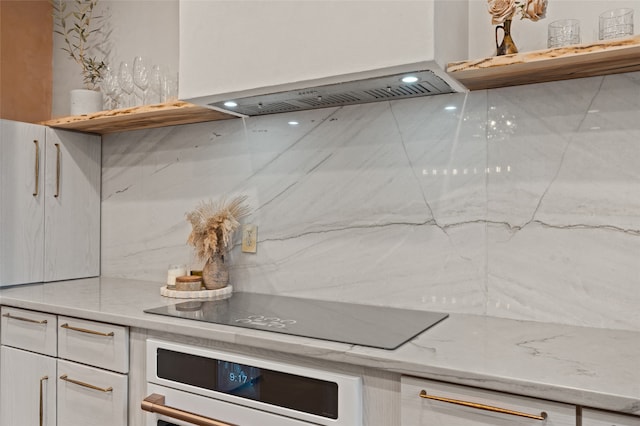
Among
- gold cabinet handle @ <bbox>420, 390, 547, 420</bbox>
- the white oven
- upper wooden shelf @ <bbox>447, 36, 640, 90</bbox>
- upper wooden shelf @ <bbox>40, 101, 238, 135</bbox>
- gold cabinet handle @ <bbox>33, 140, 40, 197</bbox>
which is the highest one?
upper wooden shelf @ <bbox>40, 101, 238, 135</bbox>

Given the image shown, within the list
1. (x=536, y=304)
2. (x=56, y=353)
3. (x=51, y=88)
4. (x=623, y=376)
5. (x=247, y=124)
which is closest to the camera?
(x=623, y=376)

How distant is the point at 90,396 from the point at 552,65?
181 cm

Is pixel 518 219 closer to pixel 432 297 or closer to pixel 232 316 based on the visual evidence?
pixel 432 297

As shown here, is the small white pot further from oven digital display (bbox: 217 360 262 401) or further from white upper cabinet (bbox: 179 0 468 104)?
oven digital display (bbox: 217 360 262 401)

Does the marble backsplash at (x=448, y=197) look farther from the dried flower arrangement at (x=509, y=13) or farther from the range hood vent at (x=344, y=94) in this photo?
the dried flower arrangement at (x=509, y=13)

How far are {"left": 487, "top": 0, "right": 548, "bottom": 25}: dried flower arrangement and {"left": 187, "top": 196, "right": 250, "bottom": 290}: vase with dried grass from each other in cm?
119

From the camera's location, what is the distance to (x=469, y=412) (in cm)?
109

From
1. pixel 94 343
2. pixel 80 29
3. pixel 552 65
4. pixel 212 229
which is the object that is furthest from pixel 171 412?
pixel 80 29

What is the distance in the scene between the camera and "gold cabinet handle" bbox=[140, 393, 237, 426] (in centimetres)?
143

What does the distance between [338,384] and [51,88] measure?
2.42 metres

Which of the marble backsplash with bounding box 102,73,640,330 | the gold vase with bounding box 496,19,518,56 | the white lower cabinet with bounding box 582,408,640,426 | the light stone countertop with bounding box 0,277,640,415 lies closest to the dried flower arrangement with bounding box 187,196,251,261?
the marble backsplash with bounding box 102,73,640,330

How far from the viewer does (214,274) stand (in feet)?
6.58

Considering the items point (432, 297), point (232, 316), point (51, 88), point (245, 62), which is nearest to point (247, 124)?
point (245, 62)

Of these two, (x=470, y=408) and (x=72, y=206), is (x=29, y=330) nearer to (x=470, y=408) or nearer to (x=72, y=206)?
(x=72, y=206)
